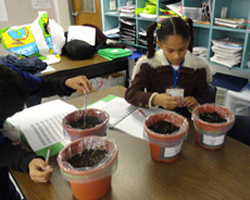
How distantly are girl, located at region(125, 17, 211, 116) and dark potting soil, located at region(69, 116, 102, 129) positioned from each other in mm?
322

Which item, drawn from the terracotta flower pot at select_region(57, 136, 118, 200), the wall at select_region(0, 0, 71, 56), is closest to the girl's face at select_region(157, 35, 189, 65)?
the terracotta flower pot at select_region(57, 136, 118, 200)

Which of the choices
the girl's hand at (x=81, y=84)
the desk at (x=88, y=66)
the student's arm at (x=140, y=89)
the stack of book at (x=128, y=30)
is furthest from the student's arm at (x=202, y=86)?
the stack of book at (x=128, y=30)

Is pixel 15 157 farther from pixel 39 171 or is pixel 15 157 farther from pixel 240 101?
pixel 240 101

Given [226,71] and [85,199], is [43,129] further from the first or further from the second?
[226,71]

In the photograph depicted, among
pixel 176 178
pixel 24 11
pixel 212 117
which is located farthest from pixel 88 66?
pixel 24 11

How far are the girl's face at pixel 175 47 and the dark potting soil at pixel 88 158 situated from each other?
685 millimetres

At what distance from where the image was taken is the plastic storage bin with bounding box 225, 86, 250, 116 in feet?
6.26

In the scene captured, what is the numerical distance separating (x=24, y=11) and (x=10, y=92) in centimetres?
322

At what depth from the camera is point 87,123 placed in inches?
34.9

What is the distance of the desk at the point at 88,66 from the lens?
2117 millimetres

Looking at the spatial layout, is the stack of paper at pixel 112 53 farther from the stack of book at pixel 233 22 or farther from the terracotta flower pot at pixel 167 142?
the terracotta flower pot at pixel 167 142

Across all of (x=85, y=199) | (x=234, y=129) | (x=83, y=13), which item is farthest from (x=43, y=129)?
(x=83, y=13)

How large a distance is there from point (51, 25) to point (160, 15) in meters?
1.23

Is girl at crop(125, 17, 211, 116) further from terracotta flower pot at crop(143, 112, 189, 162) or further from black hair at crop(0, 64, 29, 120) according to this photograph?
black hair at crop(0, 64, 29, 120)
